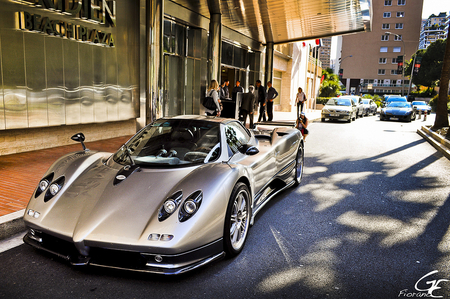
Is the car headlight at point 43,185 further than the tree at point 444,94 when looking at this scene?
No

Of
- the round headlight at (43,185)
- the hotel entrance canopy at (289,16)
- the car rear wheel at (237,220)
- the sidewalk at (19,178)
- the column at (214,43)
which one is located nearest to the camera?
the car rear wheel at (237,220)

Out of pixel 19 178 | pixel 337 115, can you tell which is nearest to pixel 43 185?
pixel 19 178

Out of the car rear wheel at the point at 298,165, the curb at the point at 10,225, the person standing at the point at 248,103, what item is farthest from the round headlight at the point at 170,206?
the person standing at the point at 248,103

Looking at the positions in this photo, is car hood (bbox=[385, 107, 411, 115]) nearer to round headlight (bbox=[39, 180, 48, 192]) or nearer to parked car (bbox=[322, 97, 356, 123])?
parked car (bbox=[322, 97, 356, 123])

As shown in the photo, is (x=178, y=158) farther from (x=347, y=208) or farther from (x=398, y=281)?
(x=347, y=208)

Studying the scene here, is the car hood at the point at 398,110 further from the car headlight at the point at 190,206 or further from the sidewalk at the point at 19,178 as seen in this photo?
the car headlight at the point at 190,206

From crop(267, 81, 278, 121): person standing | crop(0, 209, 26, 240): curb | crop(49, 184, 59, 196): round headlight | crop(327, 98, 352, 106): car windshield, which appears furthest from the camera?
crop(327, 98, 352, 106): car windshield

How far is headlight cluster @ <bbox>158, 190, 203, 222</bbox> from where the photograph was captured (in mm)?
2875

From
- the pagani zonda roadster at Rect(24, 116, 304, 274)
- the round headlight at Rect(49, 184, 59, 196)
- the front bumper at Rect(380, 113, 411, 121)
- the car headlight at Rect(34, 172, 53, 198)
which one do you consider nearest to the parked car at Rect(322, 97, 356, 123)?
the front bumper at Rect(380, 113, 411, 121)

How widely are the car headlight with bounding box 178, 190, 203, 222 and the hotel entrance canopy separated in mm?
11055

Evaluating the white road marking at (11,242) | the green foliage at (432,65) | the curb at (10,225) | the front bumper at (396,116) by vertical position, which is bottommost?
the white road marking at (11,242)

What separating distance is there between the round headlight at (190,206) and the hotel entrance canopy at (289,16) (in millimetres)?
11141

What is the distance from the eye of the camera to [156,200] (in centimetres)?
304

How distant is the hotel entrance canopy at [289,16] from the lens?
43.7 ft
